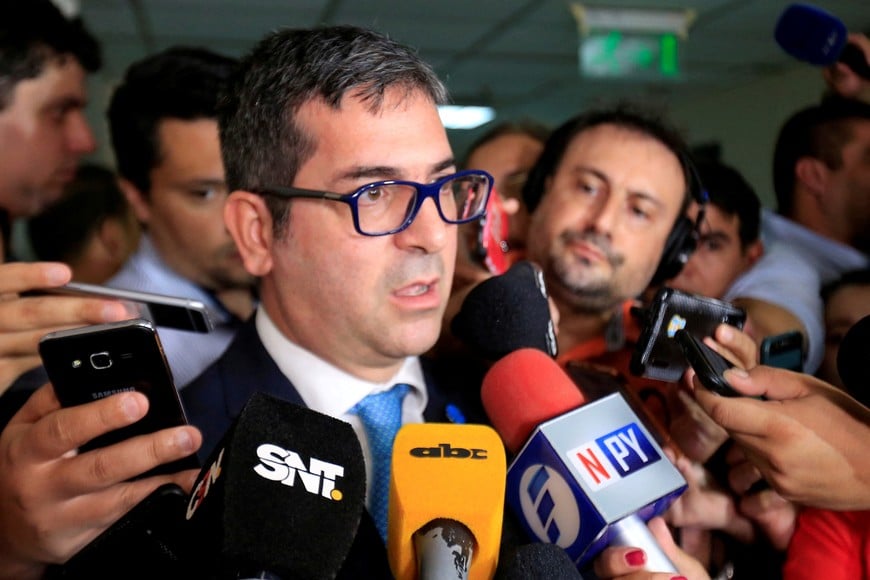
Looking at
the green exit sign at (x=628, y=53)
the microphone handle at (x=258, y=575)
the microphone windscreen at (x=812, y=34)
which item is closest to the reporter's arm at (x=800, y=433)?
the microphone handle at (x=258, y=575)

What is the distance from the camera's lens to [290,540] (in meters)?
0.66

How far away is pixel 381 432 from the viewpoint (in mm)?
1182

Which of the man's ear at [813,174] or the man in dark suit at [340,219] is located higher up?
the man in dark suit at [340,219]

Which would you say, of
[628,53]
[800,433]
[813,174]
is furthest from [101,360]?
[628,53]

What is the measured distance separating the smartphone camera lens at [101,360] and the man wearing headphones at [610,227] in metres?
1.05

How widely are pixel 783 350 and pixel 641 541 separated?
1.59 ft

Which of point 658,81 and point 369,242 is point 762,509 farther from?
point 658,81

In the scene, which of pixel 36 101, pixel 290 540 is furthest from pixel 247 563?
pixel 36 101

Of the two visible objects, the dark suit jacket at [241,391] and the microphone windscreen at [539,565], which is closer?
the microphone windscreen at [539,565]

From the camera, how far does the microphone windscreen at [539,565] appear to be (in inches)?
28.3

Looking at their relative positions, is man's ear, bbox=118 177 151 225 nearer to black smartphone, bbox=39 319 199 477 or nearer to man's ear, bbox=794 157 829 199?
black smartphone, bbox=39 319 199 477

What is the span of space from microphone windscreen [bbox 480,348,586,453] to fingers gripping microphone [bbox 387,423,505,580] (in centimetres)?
17

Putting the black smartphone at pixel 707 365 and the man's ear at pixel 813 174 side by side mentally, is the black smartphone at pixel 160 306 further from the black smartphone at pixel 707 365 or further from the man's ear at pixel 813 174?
the man's ear at pixel 813 174

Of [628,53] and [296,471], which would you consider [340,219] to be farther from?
[628,53]
